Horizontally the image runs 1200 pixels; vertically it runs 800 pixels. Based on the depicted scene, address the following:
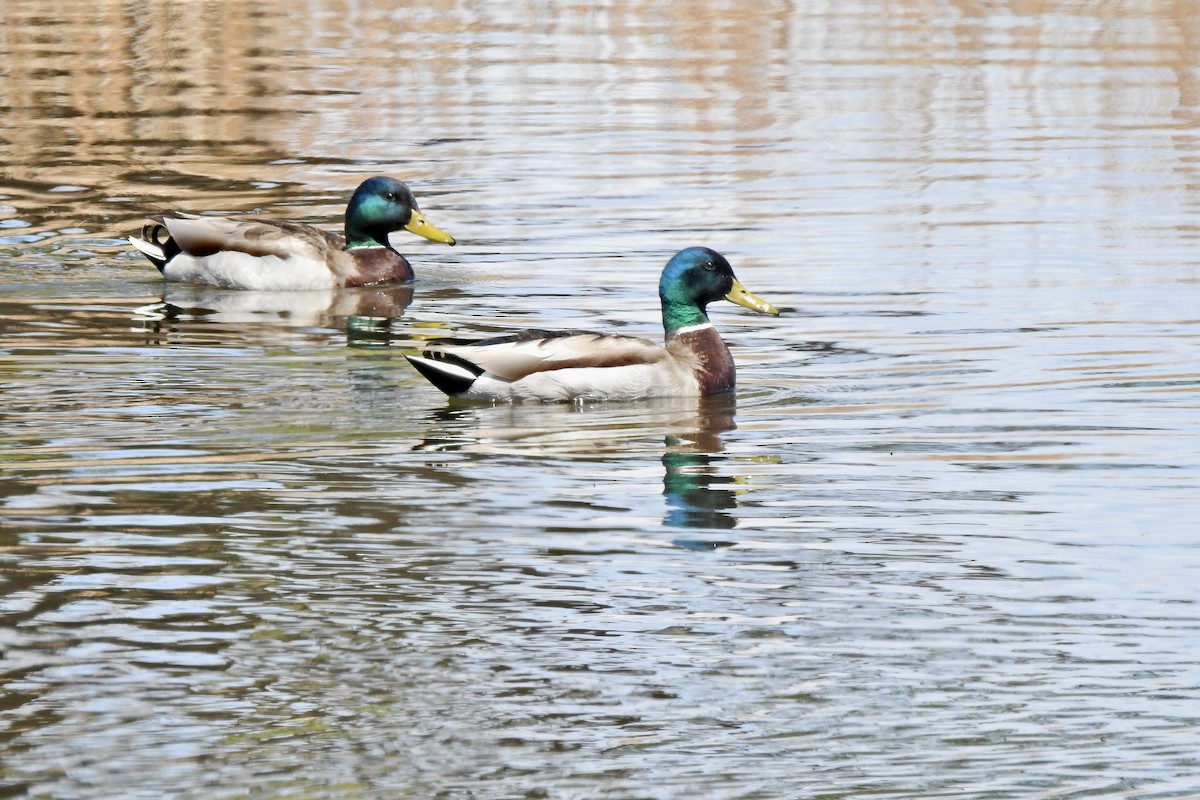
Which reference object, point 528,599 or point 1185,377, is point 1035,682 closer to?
point 528,599

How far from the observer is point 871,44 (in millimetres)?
30953

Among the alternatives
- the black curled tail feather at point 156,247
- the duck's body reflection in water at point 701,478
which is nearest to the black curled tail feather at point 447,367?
the duck's body reflection in water at point 701,478

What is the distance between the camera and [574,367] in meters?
11.8

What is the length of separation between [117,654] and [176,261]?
29.5 feet

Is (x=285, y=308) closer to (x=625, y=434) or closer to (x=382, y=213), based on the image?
(x=382, y=213)

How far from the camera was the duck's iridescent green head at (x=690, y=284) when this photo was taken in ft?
40.7

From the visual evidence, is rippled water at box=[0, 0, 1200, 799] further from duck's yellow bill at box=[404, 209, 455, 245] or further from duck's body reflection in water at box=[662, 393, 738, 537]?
duck's yellow bill at box=[404, 209, 455, 245]

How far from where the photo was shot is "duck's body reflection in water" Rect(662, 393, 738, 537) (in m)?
9.48

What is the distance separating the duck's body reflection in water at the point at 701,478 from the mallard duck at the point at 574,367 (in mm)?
197

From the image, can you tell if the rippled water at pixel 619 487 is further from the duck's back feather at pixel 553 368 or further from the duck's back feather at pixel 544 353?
the duck's back feather at pixel 544 353

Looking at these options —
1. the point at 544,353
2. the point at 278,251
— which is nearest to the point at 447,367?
the point at 544,353

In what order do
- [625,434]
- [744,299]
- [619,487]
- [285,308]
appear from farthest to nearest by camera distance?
[285,308] < [744,299] < [625,434] < [619,487]

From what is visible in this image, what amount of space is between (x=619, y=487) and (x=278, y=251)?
6667 millimetres

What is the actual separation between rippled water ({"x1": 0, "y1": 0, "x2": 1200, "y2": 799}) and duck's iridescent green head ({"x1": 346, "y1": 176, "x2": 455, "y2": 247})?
384 mm
